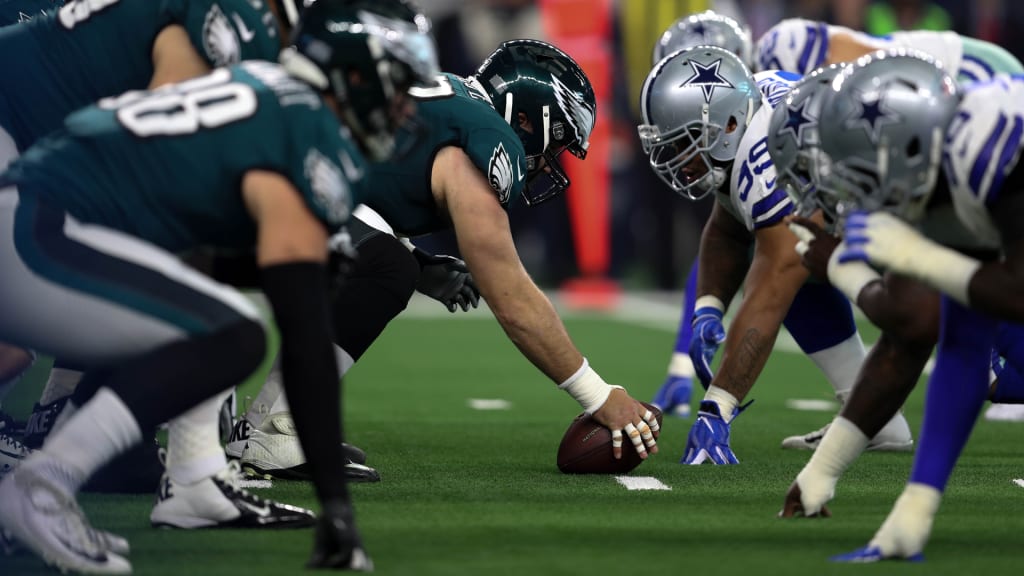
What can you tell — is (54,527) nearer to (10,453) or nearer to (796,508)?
(10,453)

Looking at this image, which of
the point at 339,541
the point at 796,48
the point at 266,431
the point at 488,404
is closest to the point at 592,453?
the point at 266,431

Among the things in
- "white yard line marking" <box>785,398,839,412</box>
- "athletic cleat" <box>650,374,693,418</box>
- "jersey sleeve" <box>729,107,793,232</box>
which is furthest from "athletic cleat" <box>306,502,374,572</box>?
"white yard line marking" <box>785,398,839,412</box>

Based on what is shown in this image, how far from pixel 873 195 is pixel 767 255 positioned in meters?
1.75

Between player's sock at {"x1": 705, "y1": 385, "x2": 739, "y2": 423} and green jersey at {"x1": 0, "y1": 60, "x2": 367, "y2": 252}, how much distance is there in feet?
6.74

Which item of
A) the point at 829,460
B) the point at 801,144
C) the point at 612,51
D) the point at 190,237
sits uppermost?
the point at 801,144

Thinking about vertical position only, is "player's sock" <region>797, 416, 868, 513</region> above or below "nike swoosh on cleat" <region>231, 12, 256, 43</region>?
below

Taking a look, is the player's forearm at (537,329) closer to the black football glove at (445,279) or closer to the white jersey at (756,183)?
the black football glove at (445,279)

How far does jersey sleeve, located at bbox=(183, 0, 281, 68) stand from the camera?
436 cm

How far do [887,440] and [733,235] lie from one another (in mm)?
925

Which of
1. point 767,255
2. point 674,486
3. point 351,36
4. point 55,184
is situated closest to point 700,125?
point 767,255

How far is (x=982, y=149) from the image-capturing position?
3400 millimetres

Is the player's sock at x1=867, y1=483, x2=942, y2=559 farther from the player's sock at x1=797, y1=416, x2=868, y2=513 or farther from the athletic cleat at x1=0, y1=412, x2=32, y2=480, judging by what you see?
the athletic cleat at x1=0, y1=412, x2=32, y2=480

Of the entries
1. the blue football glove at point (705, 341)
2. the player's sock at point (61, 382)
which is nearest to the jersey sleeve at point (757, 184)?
the blue football glove at point (705, 341)

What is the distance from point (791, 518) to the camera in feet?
13.3
